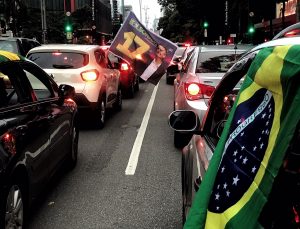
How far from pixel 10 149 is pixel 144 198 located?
2.11 meters

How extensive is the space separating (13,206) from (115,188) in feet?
7.23

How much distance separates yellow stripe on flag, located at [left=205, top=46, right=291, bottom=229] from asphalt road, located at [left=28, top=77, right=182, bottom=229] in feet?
9.80

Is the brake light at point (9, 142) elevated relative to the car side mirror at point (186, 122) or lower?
lower

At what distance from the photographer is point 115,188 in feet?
19.8

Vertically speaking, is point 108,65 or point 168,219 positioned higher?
point 108,65

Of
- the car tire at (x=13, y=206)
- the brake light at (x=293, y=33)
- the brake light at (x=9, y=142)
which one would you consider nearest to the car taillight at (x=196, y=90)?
the brake light at (x=293, y=33)

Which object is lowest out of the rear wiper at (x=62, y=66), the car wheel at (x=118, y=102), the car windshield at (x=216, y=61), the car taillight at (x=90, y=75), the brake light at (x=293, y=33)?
the car wheel at (x=118, y=102)

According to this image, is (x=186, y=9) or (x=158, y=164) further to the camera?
(x=186, y=9)

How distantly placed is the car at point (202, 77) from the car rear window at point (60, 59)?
2.49 meters

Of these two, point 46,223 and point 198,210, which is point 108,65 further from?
point 198,210

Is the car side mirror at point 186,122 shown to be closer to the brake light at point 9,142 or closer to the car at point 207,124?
the car at point 207,124

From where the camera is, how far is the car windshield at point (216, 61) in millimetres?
7904

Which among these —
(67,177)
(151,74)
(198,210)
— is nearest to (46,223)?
(67,177)

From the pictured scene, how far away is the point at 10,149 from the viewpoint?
3895mm
